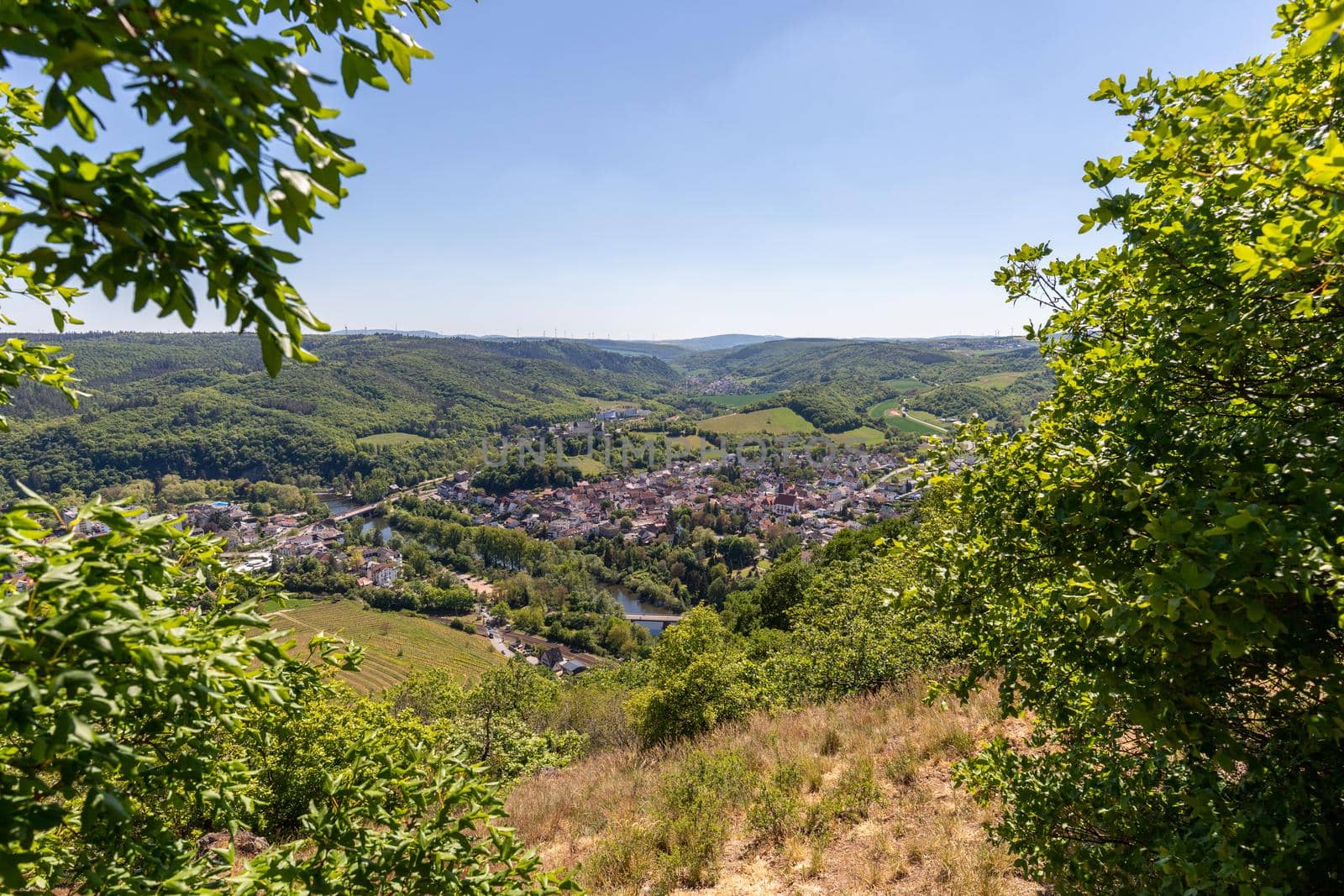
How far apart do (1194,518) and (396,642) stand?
77.5 metres

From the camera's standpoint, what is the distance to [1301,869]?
2.72 m

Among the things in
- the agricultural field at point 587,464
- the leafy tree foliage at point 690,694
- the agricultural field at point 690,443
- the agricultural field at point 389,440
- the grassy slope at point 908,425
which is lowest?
the agricultural field at point 587,464

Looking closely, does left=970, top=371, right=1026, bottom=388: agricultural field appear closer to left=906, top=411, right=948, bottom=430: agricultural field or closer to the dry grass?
left=906, top=411, right=948, bottom=430: agricultural field

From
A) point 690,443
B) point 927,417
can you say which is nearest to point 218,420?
point 690,443

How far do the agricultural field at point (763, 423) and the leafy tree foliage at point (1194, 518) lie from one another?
152m

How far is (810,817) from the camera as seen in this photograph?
6.73 meters

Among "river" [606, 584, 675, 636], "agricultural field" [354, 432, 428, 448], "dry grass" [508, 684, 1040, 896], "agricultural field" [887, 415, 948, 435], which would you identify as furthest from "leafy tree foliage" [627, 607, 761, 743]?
"agricultural field" [354, 432, 428, 448]

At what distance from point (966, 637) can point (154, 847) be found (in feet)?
16.9

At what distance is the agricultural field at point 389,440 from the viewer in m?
150

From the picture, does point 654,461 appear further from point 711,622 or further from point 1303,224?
point 1303,224

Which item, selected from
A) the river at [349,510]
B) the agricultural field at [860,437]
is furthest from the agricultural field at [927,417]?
the river at [349,510]

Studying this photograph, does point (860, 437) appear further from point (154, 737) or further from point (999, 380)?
point (154, 737)

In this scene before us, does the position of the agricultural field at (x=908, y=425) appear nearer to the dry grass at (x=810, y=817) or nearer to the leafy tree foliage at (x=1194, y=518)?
the dry grass at (x=810, y=817)

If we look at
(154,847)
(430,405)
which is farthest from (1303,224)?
(430,405)
